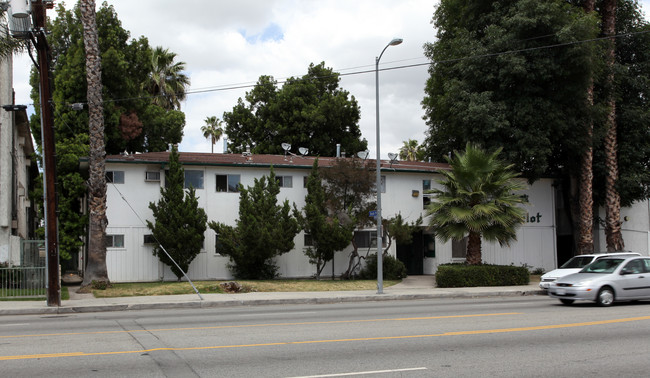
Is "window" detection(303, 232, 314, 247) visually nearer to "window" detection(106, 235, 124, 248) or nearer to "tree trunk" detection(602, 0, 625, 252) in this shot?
"window" detection(106, 235, 124, 248)

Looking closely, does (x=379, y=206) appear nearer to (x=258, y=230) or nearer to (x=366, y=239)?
(x=258, y=230)

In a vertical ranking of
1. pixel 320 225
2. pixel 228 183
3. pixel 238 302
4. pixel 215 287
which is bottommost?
pixel 238 302

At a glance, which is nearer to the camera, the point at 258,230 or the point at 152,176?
the point at 258,230

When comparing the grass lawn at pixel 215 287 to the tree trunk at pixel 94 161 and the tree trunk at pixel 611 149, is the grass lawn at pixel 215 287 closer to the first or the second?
the tree trunk at pixel 94 161

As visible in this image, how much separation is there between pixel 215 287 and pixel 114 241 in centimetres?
598

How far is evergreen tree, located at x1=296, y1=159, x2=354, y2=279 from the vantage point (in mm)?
24938

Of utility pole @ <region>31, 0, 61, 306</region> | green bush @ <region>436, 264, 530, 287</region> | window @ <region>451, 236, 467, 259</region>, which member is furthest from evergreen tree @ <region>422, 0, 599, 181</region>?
utility pole @ <region>31, 0, 61, 306</region>

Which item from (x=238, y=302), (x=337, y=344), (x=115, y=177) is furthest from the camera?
(x=115, y=177)

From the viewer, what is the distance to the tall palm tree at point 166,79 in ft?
146

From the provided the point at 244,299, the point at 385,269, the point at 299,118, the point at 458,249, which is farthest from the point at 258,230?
the point at 299,118

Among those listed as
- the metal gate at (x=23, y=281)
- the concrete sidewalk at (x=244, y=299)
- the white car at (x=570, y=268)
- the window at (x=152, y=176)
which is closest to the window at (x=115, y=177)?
the window at (x=152, y=176)

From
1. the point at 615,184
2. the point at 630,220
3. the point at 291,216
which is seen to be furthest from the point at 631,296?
the point at 630,220

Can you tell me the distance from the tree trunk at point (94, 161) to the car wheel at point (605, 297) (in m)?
16.9

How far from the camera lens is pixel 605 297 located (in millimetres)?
16312
